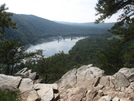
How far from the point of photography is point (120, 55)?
15617mm

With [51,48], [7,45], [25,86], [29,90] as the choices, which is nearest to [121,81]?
[29,90]

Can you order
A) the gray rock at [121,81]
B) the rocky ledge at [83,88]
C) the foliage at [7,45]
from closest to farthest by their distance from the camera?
the rocky ledge at [83,88], the gray rock at [121,81], the foliage at [7,45]

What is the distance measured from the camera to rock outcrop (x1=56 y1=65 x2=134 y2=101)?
5902 mm

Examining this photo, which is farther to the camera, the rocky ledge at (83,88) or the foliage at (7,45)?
the foliage at (7,45)

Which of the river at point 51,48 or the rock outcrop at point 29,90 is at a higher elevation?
the rock outcrop at point 29,90

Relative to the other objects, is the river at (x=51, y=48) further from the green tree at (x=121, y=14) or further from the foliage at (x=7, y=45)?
the green tree at (x=121, y=14)

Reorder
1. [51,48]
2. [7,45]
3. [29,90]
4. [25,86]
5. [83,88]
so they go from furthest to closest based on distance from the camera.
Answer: [51,48], [7,45], [25,86], [83,88], [29,90]

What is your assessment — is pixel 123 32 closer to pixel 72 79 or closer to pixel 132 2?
pixel 132 2

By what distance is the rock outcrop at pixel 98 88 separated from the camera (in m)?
5.90

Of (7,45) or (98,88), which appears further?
(7,45)

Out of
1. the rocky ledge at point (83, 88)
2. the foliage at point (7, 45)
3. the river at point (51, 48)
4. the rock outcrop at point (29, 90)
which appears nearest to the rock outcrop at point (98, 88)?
the rocky ledge at point (83, 88)

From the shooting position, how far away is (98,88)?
686 cm

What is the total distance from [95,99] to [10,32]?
121518 millimetres

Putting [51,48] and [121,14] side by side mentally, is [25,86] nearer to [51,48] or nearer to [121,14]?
[121,14]
